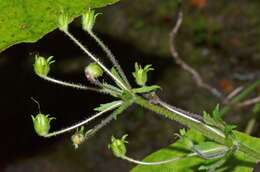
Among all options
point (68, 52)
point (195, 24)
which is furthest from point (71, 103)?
point (195, 24)

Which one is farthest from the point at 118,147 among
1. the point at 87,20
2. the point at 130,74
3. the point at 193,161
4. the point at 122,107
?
the point at 130,74

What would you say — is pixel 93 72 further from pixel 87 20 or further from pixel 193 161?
pixel 193 161

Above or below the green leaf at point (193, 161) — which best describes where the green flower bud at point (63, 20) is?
above

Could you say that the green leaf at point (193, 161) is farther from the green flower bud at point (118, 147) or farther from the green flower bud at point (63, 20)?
the green flower bud at point (63, 20)

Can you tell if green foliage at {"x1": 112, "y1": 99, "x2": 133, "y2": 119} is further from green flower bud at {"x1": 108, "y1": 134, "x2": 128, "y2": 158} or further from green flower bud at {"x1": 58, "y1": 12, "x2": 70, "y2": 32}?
green flower bud at {"x1": 58, "y1": 12, "x2": 70, "y2": 32}

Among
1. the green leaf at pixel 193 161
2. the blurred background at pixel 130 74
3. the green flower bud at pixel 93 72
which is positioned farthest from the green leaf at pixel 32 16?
the blurred background at pixel 130 74

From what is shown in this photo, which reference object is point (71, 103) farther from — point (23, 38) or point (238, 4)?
point (23, 38)
